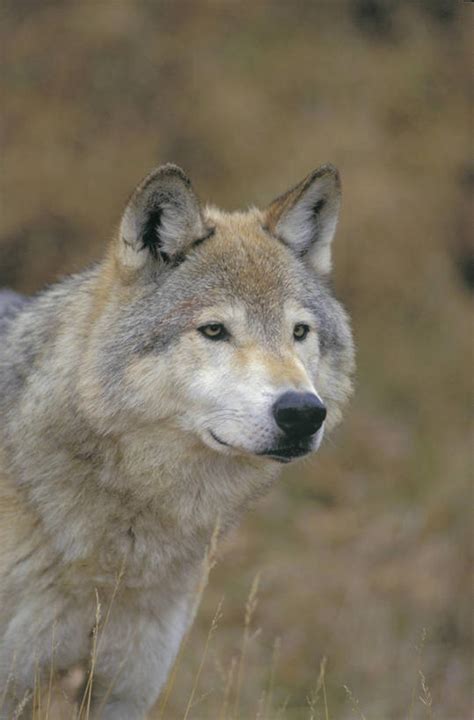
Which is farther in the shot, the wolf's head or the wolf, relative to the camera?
the wolf

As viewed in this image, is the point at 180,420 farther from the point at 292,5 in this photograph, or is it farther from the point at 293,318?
the point at 292,5

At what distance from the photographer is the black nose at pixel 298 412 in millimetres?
3795

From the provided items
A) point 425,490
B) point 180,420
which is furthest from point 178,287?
point 425,490

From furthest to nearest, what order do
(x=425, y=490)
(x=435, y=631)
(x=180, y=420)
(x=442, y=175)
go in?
(x=442, y=175) → (x=425, y=490) → (x=435, y=631) → (x=180, y=420)

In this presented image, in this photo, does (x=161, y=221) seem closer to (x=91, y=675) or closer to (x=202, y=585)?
(x=202, y=585)

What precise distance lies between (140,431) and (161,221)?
34.9 inches

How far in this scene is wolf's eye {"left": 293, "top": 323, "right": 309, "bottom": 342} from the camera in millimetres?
4332

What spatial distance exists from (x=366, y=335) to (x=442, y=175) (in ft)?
8.73

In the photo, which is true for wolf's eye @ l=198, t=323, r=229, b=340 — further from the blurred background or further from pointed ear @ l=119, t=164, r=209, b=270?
the blurred background

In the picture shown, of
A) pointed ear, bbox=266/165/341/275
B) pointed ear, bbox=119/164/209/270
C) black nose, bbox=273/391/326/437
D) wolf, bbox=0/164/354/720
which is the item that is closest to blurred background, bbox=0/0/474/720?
wolf, bbox=0/164/354/720

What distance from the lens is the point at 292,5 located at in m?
13.4

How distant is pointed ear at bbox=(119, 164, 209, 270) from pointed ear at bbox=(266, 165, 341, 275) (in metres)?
0.44

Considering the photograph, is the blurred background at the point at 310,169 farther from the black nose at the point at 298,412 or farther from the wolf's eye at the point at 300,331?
the black nose at the point at 298,412

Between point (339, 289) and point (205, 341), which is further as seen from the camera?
point (339, 289)
